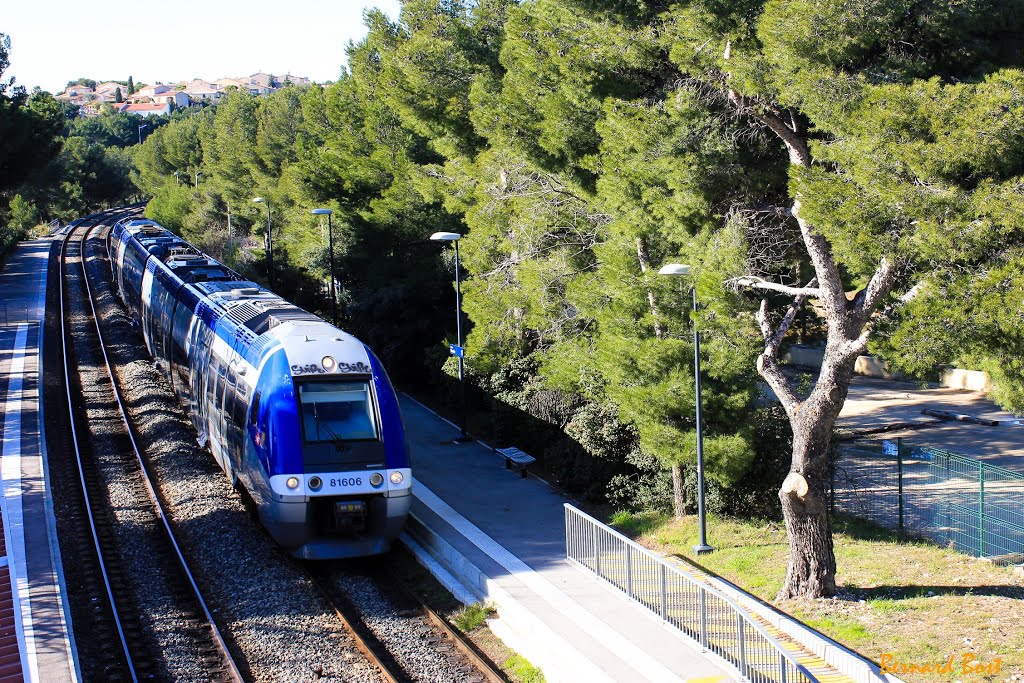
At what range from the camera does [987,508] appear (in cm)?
1540

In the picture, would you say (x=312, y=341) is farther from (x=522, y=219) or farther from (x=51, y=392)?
(x=51, y=392)

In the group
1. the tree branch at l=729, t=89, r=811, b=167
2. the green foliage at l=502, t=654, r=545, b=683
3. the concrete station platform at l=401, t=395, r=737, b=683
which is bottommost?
the green foliage at l=502, t=654, r=545, b=683

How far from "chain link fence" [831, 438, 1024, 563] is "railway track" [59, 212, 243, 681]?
10.5m

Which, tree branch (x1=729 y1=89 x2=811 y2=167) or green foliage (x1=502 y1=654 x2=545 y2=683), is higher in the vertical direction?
tree branch (x1=729 y1=89 x2=811 y2=167)

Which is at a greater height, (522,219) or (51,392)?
(522,219)

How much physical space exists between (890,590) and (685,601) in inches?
120

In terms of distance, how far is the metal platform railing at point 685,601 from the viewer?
9469 mm

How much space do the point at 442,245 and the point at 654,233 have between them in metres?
13.8

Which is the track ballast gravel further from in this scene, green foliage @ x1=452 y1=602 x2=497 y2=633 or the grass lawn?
the grass lawn

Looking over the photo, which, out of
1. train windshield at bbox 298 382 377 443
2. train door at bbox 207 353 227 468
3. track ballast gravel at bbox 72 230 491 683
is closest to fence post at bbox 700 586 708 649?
track ballast gravel at bbox 72 230 491 683

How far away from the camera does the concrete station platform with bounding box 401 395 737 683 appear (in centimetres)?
1084

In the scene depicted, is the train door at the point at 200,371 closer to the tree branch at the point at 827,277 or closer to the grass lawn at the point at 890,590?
the grass lawn at the point at 890,590

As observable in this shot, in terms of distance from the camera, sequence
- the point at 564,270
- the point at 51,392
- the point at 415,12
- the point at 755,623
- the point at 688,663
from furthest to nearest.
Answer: the point at 415,12
the point at 51,392
the point at 564,270
the point at 688,663
the point at 755,623

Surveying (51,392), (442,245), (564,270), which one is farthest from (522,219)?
(51,392)
